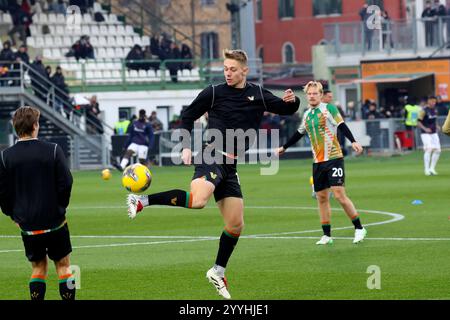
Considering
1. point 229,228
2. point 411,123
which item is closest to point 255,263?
point 229,228

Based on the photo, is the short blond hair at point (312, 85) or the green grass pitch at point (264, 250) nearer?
the green grass pitch at point (264, 250)

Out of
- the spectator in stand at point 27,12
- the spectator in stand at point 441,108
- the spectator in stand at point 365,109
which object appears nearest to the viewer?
the spectator in stand at point 441,108

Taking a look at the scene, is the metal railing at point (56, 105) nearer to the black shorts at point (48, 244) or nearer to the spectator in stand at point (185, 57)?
the spectator in stand at point (185, 57)

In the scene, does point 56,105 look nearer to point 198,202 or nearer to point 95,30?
point 95,30

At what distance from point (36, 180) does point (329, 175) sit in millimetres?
7641

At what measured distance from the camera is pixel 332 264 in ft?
52.5

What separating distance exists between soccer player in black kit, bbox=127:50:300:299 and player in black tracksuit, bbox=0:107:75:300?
1.88m

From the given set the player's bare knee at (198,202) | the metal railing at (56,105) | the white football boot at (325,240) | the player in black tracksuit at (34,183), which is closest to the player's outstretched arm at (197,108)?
the player's bare knee at (198,202)

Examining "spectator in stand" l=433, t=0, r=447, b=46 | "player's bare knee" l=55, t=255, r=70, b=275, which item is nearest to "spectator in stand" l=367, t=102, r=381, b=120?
"spectator in stand" l=433, t=0, r=447, b=46

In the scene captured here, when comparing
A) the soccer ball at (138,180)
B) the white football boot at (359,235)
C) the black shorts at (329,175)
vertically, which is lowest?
the white football boot at (359,235)

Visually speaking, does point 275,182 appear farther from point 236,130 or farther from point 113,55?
point 113,55

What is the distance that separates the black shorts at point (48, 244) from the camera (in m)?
12.0

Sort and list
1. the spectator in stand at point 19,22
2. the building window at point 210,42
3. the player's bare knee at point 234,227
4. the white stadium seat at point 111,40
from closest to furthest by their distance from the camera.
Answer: the player's bare knee at point 234,227 → the spectator in stand at point 19,22 → the white stadium seat at point 111,40 → the building window at point 210,42

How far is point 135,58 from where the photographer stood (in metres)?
58.5
